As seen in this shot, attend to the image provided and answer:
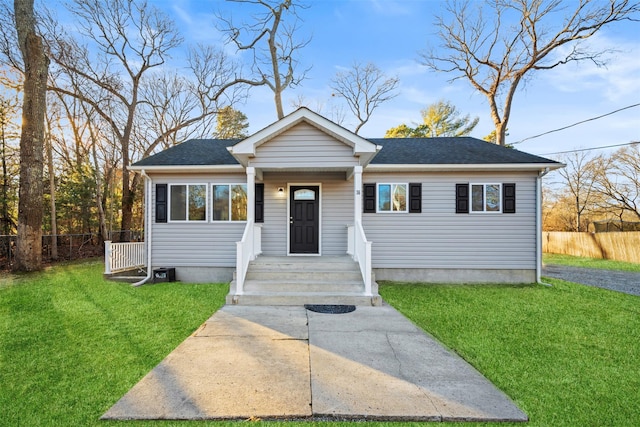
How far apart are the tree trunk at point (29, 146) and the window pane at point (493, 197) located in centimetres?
1357

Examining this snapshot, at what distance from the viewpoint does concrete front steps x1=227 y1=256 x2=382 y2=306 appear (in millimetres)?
6254

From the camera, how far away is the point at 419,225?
8617 mm

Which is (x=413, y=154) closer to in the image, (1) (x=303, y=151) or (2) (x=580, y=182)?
(1) (x=303, y=151)

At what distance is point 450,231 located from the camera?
8.59 meters

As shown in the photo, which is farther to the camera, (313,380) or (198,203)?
(198,203)

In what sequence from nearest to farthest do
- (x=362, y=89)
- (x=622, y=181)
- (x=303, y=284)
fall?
(x=303, y=284)
(x=622, y=181)
(x=362, y=89)

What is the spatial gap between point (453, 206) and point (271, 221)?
5090mm

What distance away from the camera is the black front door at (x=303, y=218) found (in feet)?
29.1

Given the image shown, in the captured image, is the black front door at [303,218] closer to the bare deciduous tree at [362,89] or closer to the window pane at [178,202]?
the window pane at [178,202]

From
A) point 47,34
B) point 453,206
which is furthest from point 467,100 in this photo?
point 47,34

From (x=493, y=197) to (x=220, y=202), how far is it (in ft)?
24.8

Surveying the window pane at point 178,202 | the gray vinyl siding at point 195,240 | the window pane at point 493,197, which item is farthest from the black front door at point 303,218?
the window pane at point 493,197

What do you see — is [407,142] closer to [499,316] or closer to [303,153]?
[303,153]

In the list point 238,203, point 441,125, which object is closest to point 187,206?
point 238,203
